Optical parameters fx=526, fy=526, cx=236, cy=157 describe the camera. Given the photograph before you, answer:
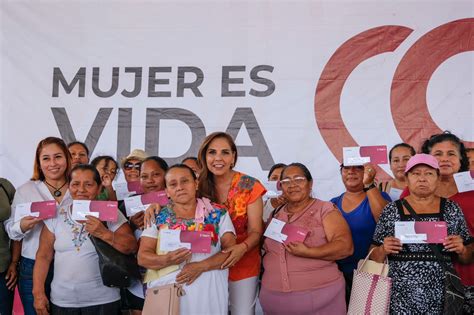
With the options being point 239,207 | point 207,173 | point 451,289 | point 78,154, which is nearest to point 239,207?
point 239,207

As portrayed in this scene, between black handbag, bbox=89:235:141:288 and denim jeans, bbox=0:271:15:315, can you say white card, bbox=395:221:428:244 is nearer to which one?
black handbag, bbox=89:235:141:288

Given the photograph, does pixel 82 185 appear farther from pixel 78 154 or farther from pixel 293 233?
pixel 293 233

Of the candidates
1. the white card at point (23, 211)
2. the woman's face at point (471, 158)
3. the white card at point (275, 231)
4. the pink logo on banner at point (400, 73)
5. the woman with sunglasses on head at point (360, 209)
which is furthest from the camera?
the pink logo on banner at point (400, 73)

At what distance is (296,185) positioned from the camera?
3.06 m

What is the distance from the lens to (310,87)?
494 cm

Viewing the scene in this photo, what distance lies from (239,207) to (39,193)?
1.26 m

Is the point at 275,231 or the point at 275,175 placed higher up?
the point at 275,175

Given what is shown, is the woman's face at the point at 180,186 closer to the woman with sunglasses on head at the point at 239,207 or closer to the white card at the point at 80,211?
the woman with sunglasses on head at the point at 239,207

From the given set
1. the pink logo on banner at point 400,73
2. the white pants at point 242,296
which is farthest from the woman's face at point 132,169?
the pink logo on banner at point 400,73

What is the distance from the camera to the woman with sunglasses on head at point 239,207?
3.06 metres

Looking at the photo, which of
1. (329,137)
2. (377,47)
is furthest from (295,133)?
(377,47)

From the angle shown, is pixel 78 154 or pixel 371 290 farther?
pixel 78 154

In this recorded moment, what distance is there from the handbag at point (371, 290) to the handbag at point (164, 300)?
3.10 feet

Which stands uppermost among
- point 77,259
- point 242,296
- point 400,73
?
point 400,73
